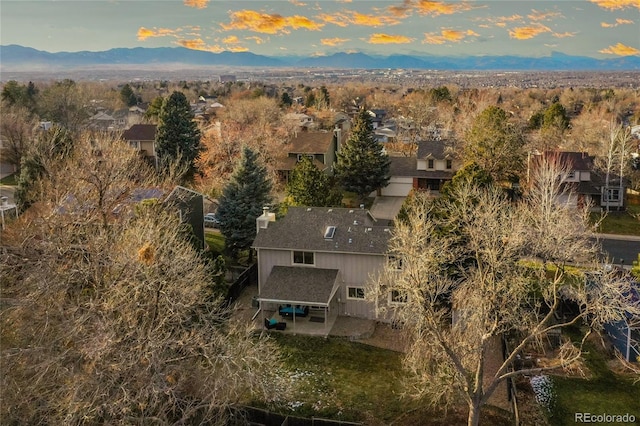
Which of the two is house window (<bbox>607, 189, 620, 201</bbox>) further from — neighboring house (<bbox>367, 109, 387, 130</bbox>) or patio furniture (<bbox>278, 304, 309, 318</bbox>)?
neighboring house (<bbox>367, 109, 387, 130</bbox>)

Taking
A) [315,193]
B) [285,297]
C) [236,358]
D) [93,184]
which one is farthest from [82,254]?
[315,193]

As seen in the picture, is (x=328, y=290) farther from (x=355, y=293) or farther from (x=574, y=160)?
(x=574, y=160)

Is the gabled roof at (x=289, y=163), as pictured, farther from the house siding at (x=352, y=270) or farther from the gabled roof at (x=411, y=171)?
the house siding at (x=352, y=270)

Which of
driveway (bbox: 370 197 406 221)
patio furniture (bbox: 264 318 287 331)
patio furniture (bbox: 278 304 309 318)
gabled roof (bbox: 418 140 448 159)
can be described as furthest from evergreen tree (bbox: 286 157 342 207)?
gabled roof (bbox: 418 140 448 159)

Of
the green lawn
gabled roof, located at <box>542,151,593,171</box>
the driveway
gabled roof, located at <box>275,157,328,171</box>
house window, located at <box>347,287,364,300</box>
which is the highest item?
gabled roof, located at <box>542,151,593,171</box>

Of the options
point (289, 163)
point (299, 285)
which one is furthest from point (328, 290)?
point (289, 163)

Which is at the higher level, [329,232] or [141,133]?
[141,133]
